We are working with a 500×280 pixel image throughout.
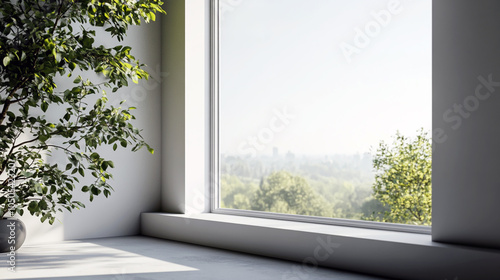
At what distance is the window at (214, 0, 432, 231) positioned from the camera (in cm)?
364

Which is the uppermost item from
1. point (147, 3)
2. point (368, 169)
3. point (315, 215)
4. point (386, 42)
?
point (147, 3)

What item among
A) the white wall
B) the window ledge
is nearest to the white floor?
the window ledge

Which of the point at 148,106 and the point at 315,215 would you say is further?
the point at 148,106

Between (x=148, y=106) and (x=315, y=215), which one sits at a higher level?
(x=148, y=106)

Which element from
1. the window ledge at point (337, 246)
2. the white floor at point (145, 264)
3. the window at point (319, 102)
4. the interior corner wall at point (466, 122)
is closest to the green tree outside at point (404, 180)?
the window at point (319, 102)

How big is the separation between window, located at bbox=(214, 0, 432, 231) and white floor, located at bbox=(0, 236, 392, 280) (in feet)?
2.29

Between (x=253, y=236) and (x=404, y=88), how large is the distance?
154cm

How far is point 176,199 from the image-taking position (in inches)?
195

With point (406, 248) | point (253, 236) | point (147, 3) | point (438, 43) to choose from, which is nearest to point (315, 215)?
point (253, 236)

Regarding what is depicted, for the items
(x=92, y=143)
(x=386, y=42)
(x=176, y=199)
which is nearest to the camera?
(x=92, y=143)

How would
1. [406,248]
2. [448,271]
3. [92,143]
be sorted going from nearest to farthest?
[448,271], [406,248], [92,143]

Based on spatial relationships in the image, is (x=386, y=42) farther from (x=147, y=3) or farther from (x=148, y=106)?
(x=148, y=106)

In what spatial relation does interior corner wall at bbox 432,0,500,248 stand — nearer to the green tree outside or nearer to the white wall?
the green tree outside

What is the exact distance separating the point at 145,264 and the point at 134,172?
1.56 meters
